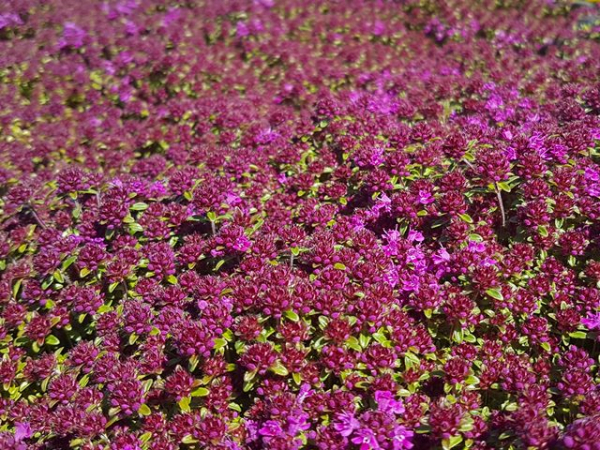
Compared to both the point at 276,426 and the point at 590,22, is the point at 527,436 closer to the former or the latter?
the point at 276,426

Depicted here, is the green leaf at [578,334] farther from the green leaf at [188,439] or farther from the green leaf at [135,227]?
the green leaf at [135,227]

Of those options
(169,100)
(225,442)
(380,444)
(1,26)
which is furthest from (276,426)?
(1,26)

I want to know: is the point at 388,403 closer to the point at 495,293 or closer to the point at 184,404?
the point at 495,293

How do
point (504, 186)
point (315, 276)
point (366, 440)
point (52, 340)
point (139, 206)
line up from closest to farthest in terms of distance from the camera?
point (366, 440), point (315, 276), point (504, 186), point (52, 340), point (139, 206)

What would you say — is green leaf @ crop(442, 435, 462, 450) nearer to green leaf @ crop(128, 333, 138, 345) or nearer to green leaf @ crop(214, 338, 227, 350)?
green leaf @ crop(214, 338, 227, 350)

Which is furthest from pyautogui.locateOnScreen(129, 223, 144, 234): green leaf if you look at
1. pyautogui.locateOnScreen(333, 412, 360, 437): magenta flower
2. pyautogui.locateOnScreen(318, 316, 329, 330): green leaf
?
pyautogui.locateOnScreen(333, 412, 360, 437): magenta flower

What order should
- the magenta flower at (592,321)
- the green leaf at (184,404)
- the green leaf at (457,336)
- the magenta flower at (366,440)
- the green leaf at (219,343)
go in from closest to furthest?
the magenta flower at (366,440) < the green leaf at (184,404) < the green leaf at (219,343) < the magenta flower at (592,321) < the green leaf at (457,336)

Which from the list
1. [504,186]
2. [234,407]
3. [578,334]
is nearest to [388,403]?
[234,407]

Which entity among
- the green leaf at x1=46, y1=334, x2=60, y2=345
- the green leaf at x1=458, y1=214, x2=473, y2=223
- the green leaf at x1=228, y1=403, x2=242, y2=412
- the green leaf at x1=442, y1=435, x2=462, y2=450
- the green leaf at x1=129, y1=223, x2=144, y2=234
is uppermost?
the green leaf at x1=458, y1=214, x2=473, y2=223

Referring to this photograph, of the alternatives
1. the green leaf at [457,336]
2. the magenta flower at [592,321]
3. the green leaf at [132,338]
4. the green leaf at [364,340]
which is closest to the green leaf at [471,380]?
the green leaf at [457,336]

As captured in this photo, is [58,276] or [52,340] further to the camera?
[58,276]
